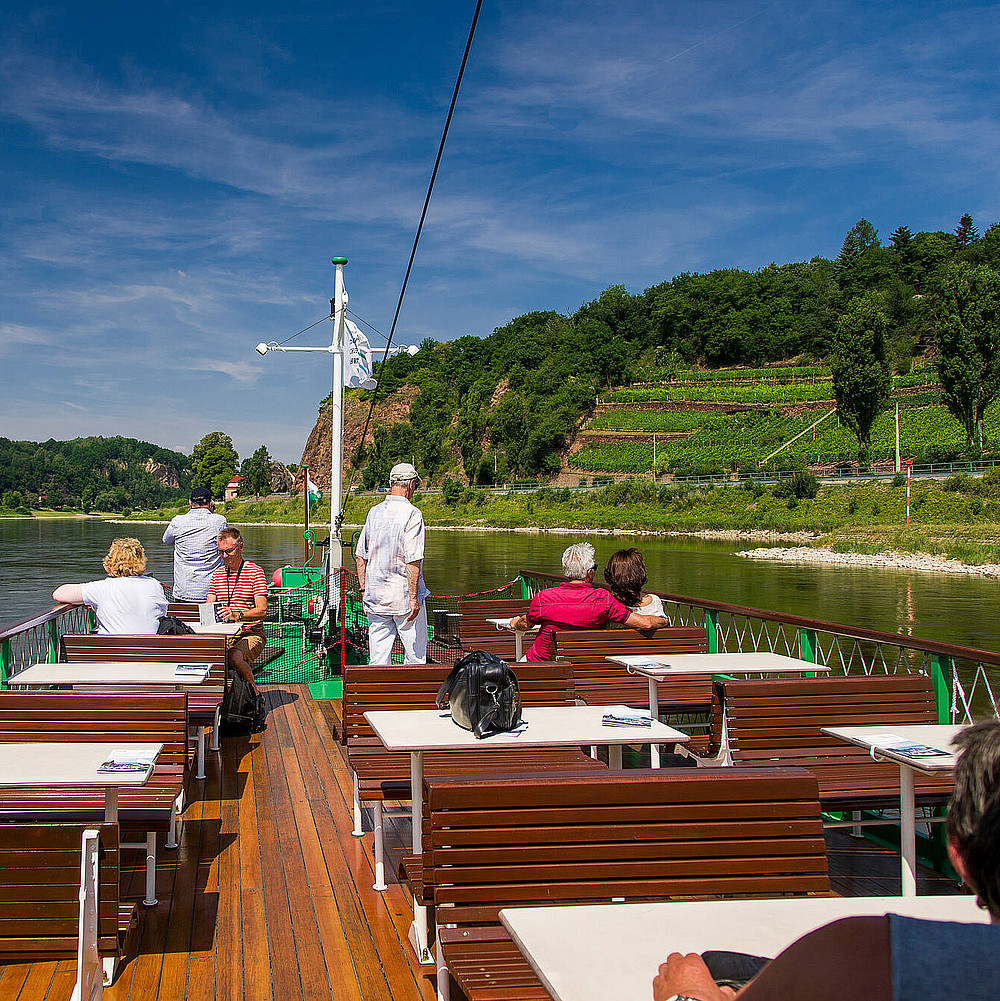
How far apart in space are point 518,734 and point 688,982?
6.29 feet

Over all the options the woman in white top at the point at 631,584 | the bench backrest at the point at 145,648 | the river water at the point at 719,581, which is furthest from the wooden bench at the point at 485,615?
the river water at the point at 719,581

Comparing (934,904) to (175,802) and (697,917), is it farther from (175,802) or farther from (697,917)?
(175,802)

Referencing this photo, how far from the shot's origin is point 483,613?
7676 millimetres

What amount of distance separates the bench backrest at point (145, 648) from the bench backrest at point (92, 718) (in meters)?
1.48

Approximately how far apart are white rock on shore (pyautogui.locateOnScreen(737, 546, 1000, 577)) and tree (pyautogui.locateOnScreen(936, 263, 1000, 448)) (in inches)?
644

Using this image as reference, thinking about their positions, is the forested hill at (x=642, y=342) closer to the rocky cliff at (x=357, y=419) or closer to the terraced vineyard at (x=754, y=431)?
the rocky cliff at (x=357, y=419)

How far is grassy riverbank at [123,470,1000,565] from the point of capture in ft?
143

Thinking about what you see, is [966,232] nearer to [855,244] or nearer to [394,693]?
[855,244]

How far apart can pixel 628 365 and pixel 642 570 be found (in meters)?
112

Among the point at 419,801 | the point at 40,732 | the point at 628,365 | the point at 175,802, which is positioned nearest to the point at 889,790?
the point at 419,801

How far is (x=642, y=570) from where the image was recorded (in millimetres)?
5879

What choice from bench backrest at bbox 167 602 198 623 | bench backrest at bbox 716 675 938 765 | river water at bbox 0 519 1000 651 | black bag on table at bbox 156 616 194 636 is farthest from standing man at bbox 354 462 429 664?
river water at bbox 0 519 1000 651

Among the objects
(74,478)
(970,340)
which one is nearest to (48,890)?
(970,340)

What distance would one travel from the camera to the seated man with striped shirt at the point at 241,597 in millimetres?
6551
